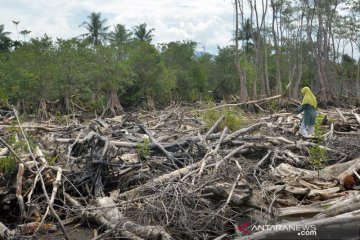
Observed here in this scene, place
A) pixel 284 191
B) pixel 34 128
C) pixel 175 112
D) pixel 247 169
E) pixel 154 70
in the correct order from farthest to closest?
pixel 154 70 → pixel 175 112 → pixel 34 128 → pixel 247 169 → pixel 284 191

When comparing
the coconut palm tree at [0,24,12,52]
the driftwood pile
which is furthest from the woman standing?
the coconut palm tree at [0,24,12,52]

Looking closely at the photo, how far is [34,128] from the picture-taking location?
34.8 feet

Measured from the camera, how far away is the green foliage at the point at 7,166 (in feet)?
19.9

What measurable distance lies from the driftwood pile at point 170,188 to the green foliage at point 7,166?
0.04ft

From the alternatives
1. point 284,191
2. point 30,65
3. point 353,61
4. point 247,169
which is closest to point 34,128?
point 247,169

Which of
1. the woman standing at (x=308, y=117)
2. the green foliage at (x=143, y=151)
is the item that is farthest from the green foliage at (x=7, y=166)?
the woman standing at (x=308, y=117)

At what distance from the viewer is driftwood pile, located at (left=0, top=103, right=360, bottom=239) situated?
499 centimetres

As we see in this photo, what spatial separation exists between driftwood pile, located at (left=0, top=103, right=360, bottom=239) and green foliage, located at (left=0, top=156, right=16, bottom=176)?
1 centimetres

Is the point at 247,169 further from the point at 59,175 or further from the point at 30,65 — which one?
the point at 30,65

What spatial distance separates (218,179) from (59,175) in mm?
2035

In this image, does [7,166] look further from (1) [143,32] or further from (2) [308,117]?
(1) [143,32]

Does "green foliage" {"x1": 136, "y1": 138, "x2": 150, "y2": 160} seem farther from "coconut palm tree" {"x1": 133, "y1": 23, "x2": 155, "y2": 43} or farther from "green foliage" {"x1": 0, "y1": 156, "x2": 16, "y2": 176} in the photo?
"coconut palm tree" {"x1": 133, "y1": 23, "x2": 155, "y2": 43}

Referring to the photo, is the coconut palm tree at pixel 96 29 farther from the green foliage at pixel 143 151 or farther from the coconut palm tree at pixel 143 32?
the green foliage at pixel 143 151

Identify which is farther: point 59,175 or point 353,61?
point 353,61
